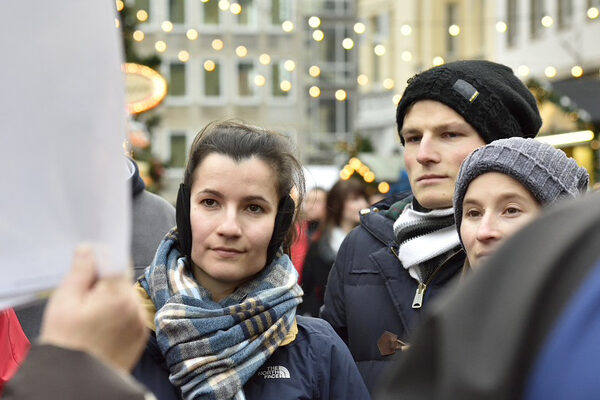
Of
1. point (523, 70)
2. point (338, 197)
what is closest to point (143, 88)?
point (338, 197)

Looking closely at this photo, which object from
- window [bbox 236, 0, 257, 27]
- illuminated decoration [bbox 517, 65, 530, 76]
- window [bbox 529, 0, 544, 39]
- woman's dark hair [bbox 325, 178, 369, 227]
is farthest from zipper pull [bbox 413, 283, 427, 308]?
window [bbox 236, 0, 257, 27]

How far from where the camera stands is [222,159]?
3164 mm

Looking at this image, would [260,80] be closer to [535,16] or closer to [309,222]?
[535,16]

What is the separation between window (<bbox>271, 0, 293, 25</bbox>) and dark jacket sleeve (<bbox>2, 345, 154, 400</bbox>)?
1800 inches

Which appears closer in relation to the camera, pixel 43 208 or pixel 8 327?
pixel 43 208

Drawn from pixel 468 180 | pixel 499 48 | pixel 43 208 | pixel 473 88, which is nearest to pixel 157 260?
pixel 468 180

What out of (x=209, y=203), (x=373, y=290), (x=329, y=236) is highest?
(x=209, y=203)

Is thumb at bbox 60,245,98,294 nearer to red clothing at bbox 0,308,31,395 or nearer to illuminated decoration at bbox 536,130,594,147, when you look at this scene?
red clothing at bbox 0,308,31,395

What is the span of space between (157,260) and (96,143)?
163cm

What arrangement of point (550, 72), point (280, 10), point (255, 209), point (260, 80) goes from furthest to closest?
point (280, 10) → point (260, 80) → point (550, 72) → point (255, 209)

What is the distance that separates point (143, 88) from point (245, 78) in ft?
94.2

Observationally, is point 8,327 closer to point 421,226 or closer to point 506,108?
point 421,226

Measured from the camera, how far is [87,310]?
1.41 meters

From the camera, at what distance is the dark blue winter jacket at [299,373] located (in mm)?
2877
